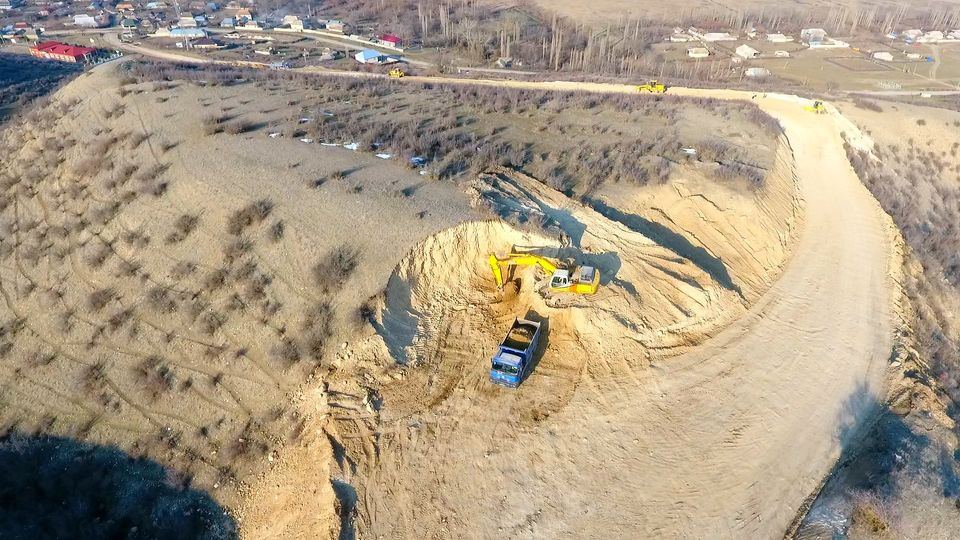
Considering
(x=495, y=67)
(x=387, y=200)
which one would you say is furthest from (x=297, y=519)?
(x=495, y=67)

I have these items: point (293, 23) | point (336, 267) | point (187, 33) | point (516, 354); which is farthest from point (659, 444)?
point (187, 33)

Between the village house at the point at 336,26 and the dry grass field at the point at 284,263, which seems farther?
the village house at the point at 336,26

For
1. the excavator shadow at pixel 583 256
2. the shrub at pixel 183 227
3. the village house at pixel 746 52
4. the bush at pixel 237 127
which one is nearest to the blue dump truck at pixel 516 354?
the excavator shadow at pixel 583 256

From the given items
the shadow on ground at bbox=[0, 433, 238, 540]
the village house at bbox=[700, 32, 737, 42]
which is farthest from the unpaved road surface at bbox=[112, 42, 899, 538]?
the village house at bbox=[700, 32, 737, 42]

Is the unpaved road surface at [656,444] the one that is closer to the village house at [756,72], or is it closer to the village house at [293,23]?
the village house at [756,72]

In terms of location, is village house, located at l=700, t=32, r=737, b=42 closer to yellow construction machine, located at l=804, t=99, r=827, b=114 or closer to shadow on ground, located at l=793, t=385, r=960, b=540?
yellow construction machine, located at l=804, t=99, r=827, b=114

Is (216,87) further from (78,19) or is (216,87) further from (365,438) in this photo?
(78,19)

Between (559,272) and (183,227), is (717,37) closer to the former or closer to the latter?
(559,272)
